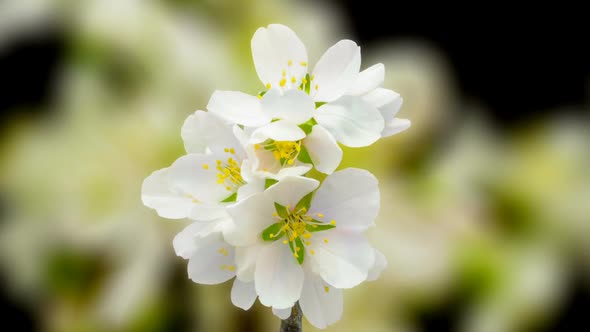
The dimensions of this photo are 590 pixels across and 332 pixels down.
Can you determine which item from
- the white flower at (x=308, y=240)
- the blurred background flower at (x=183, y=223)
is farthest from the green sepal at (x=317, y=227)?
the blurred background flower at (x=183, y=223)

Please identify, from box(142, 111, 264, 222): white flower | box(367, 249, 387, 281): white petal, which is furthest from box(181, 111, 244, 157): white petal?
box(367, 249, 387, 281): white petal

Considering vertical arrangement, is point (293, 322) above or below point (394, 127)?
below

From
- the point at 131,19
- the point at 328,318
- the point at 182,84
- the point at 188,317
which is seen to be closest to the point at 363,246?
the point at 328,318

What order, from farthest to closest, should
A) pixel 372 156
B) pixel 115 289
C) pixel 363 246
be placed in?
pixel 372 156
pixel 115 289
pixel 363 246

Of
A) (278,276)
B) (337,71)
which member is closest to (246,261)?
(278,276)

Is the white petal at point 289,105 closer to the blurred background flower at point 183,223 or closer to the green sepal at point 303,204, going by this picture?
the green sepal at point 303,204

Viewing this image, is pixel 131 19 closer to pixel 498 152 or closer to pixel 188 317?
pixel 188 317

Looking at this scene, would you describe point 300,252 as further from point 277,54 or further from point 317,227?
point 277,54

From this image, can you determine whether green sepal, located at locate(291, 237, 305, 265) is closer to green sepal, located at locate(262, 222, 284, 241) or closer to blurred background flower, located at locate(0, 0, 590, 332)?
green sepal, located at locate(262, 222, 284, 241)
